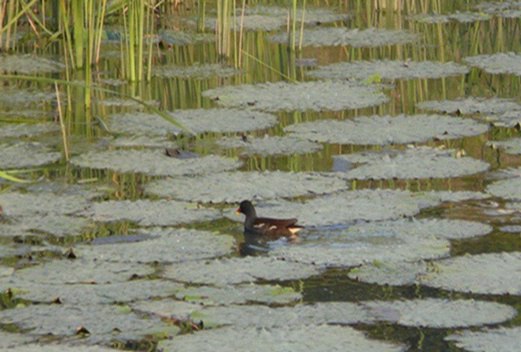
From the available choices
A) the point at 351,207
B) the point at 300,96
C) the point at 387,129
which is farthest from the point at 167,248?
the point at 300,96

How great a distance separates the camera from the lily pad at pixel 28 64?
30.0 ft

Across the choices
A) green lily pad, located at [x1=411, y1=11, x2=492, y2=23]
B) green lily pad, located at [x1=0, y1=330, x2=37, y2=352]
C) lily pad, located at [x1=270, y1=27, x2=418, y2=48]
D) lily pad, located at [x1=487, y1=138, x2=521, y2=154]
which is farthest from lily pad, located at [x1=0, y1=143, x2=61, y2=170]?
green lily pad, located at [x1=411, y1=11, x2=492, y2=23]

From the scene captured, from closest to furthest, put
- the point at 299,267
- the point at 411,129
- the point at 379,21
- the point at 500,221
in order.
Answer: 1. the point at 299,267
2. the point at 500,221
3. the point at 411,129
4. the point at 379,21

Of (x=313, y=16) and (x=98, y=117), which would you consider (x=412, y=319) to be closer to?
(x=98, y=117)

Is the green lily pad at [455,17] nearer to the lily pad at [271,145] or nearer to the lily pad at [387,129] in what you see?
the lily pad at [387,129]

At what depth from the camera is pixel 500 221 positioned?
5793mm

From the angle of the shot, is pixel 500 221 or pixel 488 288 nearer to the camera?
pixel 488 288

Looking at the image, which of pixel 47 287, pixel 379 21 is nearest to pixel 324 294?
pixel 47 287

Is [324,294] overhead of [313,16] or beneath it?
beneath

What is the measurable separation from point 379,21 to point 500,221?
523 cm

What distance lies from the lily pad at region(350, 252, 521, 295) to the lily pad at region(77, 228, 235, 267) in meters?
0.66

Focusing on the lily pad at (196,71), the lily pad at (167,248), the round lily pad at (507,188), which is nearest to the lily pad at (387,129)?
the round lily pad at (507,188)

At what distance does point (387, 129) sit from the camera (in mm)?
7336

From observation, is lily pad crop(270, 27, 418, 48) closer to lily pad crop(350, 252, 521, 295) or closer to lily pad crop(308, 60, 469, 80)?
lily pad crop(308, 60, 469, 80)
